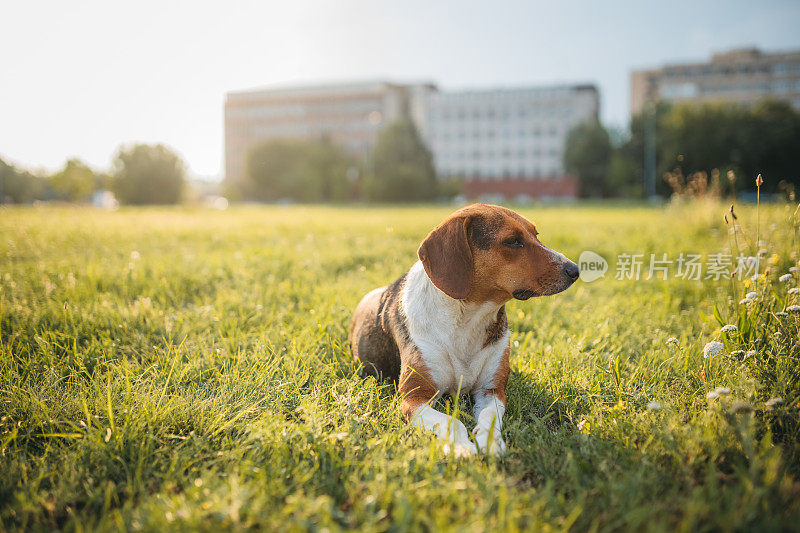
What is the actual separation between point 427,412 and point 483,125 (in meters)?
90.1

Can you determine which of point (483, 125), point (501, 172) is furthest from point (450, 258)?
point (483, 125)

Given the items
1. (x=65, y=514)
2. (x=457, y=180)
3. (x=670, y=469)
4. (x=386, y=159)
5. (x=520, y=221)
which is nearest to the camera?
(x=65, y=514)

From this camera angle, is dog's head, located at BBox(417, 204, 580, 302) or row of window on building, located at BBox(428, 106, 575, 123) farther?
row of window on building, located at BBox(428, 106, 575, 123)

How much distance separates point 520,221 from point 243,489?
2.29 m

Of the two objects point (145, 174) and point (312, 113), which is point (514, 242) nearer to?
point (145, 174)

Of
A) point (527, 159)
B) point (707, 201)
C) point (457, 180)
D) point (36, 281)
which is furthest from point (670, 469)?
point (527, 159)

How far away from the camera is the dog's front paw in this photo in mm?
2400

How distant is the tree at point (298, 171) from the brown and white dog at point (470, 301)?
58.6m

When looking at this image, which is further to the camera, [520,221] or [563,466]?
[520,221]

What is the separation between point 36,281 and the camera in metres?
5.39

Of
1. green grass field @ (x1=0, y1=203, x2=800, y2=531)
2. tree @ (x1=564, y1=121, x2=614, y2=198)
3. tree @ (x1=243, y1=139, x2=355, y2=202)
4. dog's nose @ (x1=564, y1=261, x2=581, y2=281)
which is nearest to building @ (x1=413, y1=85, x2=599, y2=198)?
tree @ (x1=564, y1=121, x2=614, y2=198)

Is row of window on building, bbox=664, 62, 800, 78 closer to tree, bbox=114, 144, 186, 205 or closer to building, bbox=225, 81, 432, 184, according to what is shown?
building, bbox=225, 81, 432, 184

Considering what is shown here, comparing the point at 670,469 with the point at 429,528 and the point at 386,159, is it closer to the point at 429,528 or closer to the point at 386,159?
the point at 429,528

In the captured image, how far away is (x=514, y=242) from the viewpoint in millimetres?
3039
